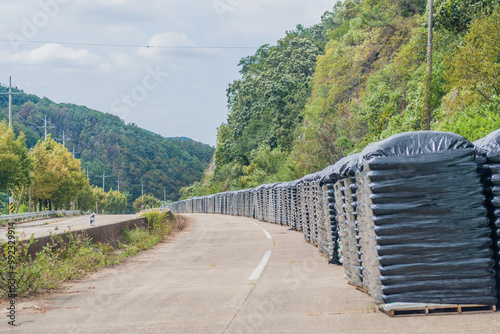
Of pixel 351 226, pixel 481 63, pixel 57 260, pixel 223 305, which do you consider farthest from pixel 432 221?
pixel 481 63

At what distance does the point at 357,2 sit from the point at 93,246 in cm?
6388

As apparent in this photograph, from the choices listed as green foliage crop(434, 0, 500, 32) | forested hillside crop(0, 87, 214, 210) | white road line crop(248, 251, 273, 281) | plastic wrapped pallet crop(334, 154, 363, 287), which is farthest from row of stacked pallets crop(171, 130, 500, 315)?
forested hillside crop(0, 87, 214, 210)

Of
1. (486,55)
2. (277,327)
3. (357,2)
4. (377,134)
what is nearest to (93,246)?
(277,327)

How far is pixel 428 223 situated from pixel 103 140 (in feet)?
331

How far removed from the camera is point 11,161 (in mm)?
46719

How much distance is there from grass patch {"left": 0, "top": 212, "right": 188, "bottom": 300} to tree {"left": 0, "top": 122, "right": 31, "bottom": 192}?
3307 centimetres

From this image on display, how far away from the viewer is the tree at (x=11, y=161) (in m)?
46.7

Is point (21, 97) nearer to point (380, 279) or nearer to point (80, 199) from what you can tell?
point (80, 199)

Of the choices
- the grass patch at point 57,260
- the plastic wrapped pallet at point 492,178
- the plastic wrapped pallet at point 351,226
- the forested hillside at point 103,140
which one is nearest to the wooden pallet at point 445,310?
the plastic wrapped pallet at point 492,178

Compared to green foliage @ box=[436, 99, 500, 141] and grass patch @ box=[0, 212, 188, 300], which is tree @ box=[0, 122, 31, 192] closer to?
grass patch @ box=[0, 212, 188, 300]

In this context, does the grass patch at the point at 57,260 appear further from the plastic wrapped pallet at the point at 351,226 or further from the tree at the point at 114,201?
the tree at the point at 114,201

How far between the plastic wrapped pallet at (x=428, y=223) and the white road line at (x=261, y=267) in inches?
143

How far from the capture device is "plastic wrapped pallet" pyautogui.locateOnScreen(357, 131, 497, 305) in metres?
6.32

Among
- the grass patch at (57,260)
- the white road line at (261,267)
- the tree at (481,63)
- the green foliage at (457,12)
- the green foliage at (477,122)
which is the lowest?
the white road line at (261,267)
